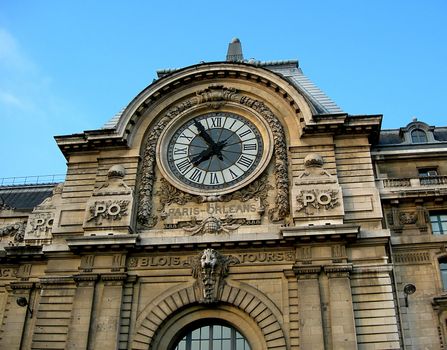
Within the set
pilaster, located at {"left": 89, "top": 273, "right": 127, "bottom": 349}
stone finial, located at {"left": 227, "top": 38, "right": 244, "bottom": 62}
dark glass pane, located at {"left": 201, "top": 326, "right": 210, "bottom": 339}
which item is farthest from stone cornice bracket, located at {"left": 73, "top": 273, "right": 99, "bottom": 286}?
stone finial, located at {"left": 227, "top": 38, "right": 244, "bottom": 62}

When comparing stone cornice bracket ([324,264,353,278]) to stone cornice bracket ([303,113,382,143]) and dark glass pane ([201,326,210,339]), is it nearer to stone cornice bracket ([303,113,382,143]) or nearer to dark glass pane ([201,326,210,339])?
dark glass pane ([201,326,210,339])

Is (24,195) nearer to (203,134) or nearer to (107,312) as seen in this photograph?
(203,134)

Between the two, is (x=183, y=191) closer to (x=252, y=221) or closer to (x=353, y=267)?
(x=252, y=221)

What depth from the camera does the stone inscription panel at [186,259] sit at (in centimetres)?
2280

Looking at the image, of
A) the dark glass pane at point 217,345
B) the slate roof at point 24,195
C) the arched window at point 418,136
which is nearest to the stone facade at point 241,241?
the dark glass pane at point 217,345

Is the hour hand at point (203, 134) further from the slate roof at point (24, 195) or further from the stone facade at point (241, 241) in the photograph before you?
the slate roof at point (24, 195)

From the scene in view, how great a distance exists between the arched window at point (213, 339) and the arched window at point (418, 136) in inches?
523

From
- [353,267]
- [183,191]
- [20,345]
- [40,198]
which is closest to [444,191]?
[353,267]

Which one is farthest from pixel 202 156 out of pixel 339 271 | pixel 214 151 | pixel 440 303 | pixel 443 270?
pixel 440 303

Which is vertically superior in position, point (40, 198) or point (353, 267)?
point (40, 198)

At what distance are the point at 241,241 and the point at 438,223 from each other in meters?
8.28

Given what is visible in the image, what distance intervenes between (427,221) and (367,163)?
3.38m

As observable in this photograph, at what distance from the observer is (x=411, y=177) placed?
2569 centimetres

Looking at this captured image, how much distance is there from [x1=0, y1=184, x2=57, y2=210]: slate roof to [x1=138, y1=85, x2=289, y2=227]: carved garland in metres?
10.1
